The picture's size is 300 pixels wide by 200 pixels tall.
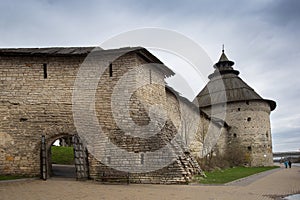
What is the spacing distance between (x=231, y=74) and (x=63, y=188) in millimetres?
32246

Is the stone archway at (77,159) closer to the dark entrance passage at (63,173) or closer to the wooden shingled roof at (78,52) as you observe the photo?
the dark entrance passage at (63,173)

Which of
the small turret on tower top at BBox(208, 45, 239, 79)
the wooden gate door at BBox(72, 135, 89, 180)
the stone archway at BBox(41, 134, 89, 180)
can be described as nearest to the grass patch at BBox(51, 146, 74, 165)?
the stone archway at BBox(41, 134, 89, 180)

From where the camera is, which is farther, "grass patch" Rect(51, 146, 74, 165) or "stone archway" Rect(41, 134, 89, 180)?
"grass patch" Rect(51, 146, 74, 165)

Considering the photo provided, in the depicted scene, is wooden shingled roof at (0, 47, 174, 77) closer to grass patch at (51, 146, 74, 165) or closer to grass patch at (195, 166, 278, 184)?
grass patch at (195, 166, 278, 184)

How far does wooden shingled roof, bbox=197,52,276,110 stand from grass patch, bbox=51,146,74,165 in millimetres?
17865

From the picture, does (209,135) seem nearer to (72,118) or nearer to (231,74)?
(231,74)

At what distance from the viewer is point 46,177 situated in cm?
1299

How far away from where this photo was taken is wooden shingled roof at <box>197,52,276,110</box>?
114 feet

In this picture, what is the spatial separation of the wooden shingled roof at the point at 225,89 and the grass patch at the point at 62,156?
17.9 metres

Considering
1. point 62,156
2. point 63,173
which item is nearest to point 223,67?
point 62,156

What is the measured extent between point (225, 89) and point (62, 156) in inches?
803

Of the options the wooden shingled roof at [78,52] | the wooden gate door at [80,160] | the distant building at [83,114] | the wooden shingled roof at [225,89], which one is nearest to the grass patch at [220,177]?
the distant building at [83,114]

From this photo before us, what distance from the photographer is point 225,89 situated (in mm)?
36719

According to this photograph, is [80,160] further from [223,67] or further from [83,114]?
[223,67]
